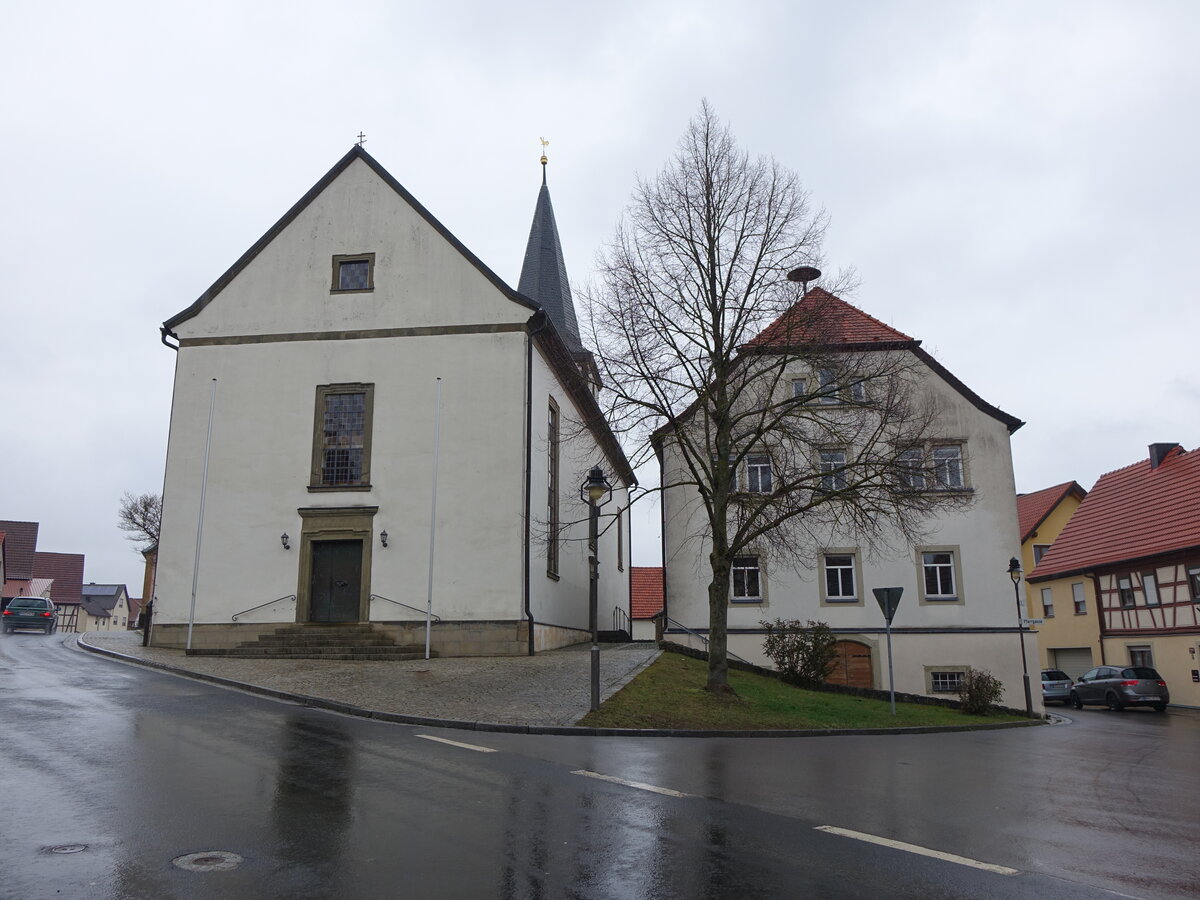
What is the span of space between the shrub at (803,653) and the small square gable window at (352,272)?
45.4ft

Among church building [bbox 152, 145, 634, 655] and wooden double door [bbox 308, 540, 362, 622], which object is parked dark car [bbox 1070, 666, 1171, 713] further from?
wooden double door [bbox 308, 540, 362, 622]

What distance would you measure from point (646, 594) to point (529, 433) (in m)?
32.3

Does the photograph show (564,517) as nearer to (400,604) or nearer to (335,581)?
(400,604)

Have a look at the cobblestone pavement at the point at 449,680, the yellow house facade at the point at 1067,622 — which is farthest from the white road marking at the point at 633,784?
the yellow house facade at the point at 1067,622

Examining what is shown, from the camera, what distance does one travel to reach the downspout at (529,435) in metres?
22.3

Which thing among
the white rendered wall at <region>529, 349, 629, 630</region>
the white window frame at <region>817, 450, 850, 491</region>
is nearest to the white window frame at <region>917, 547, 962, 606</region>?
the white window frame at <region>817, 450, 850, 491</region>

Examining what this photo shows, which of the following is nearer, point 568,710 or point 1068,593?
point 568,710

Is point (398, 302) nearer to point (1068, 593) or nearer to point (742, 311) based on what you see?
point (742, 311)

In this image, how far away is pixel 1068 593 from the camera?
135 ft

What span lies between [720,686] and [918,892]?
11.9m

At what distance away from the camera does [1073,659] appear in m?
41.2

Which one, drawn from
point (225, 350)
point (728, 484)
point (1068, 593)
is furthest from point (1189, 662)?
point (225, 350)

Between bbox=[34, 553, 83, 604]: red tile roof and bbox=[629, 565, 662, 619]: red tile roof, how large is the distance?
182 ft

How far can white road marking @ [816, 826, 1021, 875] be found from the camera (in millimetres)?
6006
